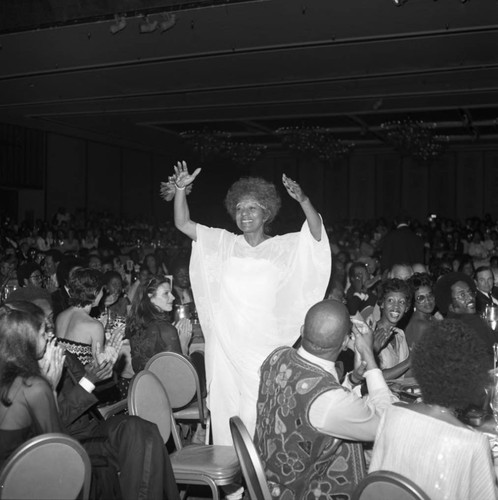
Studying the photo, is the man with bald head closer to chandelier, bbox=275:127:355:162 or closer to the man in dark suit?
the man in dark suit

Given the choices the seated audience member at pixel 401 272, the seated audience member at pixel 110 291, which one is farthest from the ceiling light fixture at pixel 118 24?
the seated audience member at pixel 401 272

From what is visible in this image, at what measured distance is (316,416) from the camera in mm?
2322

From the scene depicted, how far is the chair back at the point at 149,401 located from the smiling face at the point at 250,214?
904 millimetres

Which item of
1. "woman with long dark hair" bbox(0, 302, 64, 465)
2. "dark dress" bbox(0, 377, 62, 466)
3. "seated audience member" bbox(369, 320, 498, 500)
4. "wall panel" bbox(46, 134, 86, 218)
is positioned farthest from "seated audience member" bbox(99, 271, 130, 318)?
"wall panel" bbox(46, 134, 86, 218)

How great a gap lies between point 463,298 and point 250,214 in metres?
1.80

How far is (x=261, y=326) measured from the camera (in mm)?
3639

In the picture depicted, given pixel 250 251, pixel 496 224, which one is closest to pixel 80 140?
pixel 496 224

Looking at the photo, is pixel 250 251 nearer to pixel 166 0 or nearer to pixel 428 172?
pixel 166 0

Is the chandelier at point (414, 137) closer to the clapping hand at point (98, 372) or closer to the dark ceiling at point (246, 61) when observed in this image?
the dark ceiling at point (246, 61)

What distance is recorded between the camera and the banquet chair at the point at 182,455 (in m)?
3.32

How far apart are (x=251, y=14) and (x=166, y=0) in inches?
41.1

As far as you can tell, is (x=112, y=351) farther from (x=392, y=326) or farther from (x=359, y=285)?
(x=359, y=285)

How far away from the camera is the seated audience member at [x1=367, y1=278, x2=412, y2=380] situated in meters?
4.12

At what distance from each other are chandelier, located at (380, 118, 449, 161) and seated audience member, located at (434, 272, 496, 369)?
11.0 meters
